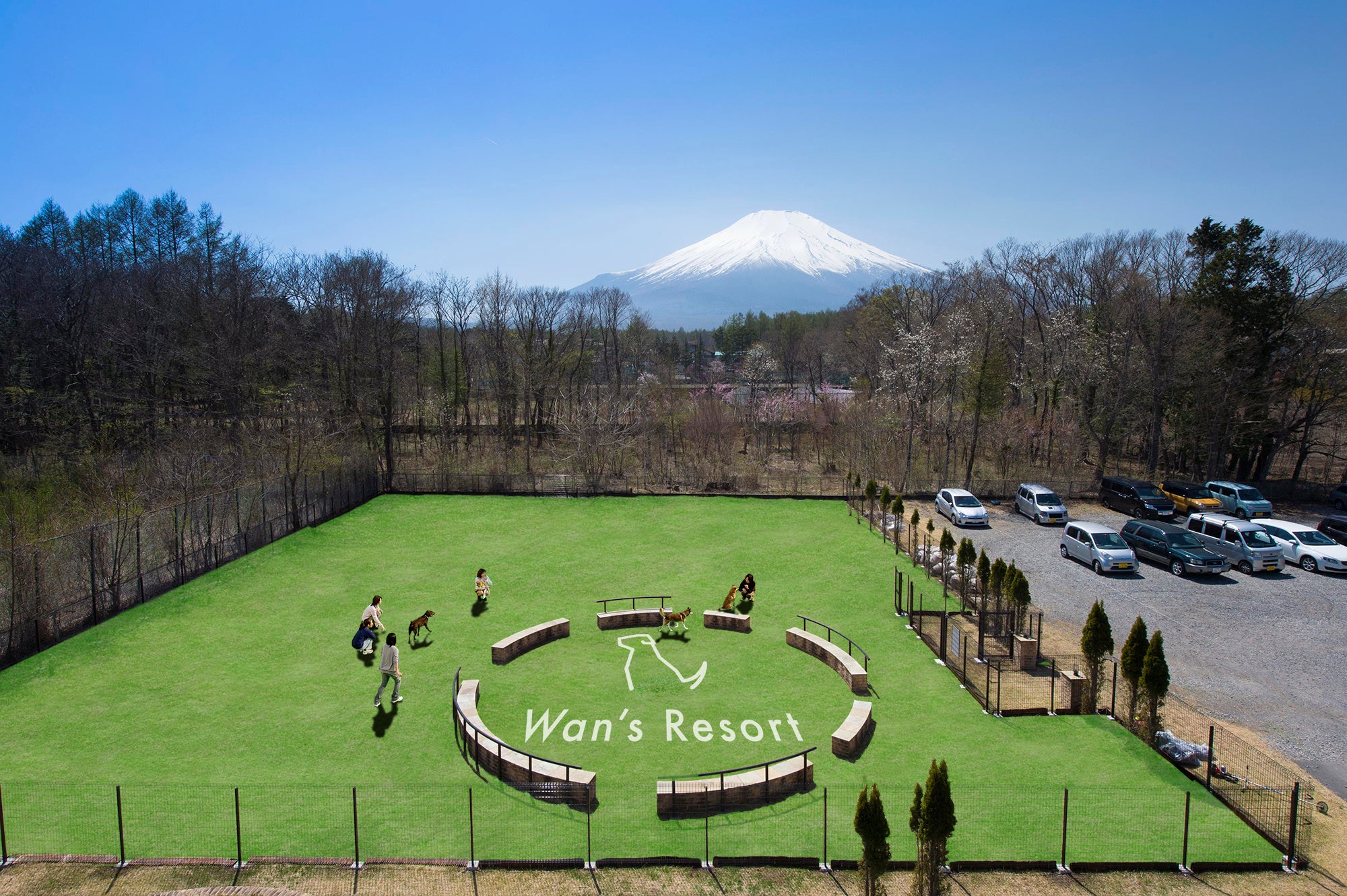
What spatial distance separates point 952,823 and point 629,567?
1677cm

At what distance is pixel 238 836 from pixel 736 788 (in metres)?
7.30

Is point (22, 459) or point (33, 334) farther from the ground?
point (33, 334)

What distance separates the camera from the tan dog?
1925 centimetres

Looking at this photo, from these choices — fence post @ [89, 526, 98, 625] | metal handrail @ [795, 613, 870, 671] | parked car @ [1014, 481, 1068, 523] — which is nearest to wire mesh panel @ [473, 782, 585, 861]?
metal handrail @ [795, 613, 870, 671]

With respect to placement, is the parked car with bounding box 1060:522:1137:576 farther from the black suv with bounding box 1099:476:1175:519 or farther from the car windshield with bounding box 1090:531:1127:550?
the black suv with bounding box 1099:476:1175:519

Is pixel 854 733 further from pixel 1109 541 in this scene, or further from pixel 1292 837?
pixel 1109 541

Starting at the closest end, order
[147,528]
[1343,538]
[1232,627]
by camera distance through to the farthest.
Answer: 1. [1232,627]
2. [147,528]
3. [1343,538]

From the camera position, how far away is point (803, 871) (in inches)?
413

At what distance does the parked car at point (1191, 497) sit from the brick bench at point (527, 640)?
28121 mm

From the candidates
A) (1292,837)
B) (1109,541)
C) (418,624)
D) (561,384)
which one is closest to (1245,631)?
(1109,541)

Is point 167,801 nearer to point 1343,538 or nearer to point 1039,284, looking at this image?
point 1343,538

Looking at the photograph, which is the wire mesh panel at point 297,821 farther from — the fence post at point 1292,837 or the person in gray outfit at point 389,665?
the fence post at point 1292,837

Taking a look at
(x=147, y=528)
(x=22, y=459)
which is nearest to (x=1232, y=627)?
(x=147, y=528)

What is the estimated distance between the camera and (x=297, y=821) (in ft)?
37.3
